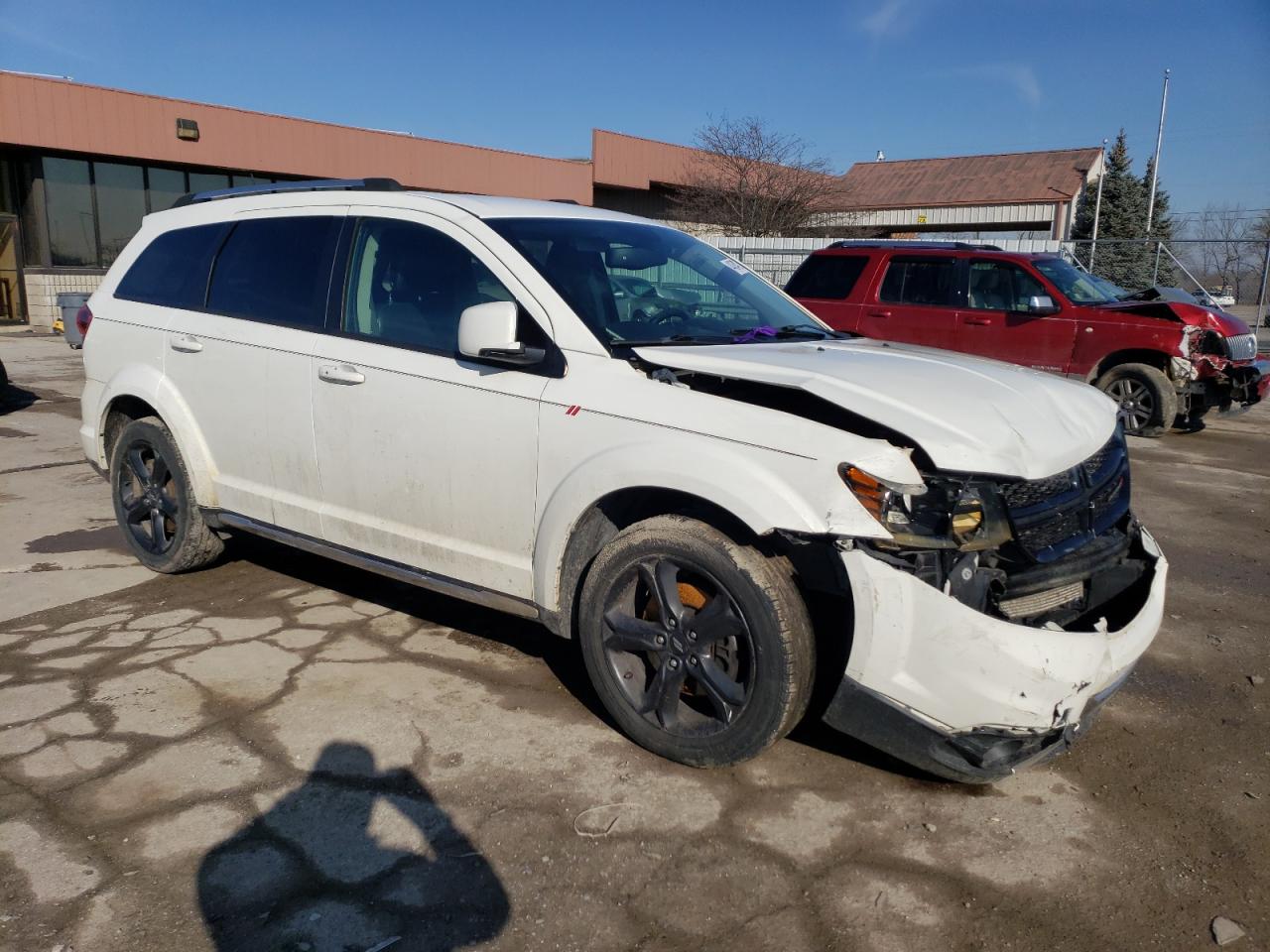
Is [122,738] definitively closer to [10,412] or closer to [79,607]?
[79,607]

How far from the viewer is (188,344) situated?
15.4 feet

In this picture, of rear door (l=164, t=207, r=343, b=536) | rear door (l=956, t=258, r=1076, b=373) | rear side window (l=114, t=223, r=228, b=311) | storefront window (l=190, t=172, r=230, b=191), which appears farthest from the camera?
storefront window (l=190, t=172, r=230, b=191)

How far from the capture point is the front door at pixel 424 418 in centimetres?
358

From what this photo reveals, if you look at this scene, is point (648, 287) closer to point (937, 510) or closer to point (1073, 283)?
point (937, 510)

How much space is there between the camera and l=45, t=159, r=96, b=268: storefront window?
22.1 metres

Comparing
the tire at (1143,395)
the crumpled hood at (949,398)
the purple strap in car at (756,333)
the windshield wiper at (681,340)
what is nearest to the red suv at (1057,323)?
the tire at (1143,395)

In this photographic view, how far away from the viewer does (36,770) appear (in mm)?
3256

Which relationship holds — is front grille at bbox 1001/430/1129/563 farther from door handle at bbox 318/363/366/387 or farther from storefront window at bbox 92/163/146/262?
storefront window at bbox 92/163/146/262

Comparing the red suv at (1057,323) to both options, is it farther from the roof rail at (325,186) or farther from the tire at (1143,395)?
the roof rail at (325,186)

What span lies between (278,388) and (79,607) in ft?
5.34

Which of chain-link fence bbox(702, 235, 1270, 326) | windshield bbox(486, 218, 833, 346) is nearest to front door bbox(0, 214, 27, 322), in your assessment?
chain-link fence bbox(702, 235, 1270, 326)

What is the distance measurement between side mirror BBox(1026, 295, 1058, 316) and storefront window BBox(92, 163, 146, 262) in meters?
20.3

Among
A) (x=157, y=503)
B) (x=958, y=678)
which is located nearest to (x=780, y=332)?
(x=958, y=678)

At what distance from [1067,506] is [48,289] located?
2438cm
